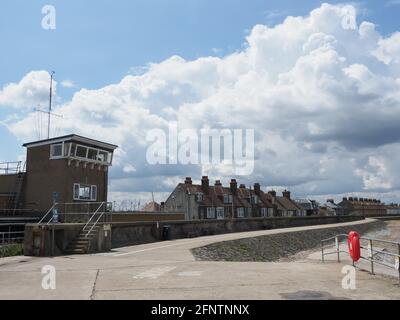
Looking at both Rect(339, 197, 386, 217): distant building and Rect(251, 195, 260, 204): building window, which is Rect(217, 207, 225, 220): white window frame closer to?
Rect(251, 195, 260, 204): building window

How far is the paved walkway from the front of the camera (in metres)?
10.2

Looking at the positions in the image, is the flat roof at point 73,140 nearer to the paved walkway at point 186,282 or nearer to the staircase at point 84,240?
the staircase at point 84,240

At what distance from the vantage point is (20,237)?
29.2 meters

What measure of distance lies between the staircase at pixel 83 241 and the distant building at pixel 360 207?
126m

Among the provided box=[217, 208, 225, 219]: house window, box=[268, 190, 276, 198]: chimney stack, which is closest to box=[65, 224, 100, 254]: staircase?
box=[217, 208, 225, 219]: house window

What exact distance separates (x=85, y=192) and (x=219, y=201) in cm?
4535

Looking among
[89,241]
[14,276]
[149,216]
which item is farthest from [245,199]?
[14,276]

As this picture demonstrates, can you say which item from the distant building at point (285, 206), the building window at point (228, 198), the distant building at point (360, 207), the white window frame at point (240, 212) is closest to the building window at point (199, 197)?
the building window at point (228, 198)

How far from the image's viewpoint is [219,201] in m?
76.6

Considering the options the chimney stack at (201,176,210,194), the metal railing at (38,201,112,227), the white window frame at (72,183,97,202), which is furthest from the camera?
the chimney stack at (201,176,210,194)

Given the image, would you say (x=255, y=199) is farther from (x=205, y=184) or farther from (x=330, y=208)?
(x=330, y=208)

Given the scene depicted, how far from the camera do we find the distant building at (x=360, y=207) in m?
141

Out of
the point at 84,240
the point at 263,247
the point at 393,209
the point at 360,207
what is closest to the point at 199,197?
the point at 263,247

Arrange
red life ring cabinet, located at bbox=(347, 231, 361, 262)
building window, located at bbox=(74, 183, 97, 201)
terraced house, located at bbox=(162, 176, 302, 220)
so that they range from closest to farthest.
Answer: red life ring cabinet, located at bbox=(347, 231, 361, 262) → building window, located at bbox=(74, 183, 97, 201) → terraced house, located at bbox=(162, 176, 302, 220)
